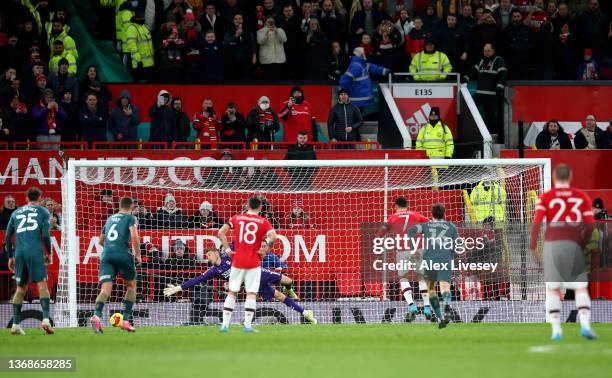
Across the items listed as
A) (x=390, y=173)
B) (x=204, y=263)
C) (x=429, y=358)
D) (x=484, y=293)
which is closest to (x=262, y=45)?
(x=390, y=173)

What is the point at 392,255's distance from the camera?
18.9m

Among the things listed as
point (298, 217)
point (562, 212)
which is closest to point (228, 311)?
point (562, 212)

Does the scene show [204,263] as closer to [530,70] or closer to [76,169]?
[76,169]

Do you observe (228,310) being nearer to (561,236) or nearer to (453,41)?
(561,236)

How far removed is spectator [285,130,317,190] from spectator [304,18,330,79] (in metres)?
2.99

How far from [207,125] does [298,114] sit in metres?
1.89

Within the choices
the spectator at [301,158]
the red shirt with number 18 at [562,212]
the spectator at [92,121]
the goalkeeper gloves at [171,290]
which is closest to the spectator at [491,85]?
the spectator at [301,158]

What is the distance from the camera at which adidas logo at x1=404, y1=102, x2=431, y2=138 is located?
2534 centimetres

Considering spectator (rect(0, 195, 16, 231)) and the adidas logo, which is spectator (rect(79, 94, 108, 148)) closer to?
spectator (rect(0, 195, 16, 231))

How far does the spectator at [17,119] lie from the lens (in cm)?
2262

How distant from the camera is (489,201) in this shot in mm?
20312

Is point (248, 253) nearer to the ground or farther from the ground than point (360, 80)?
nearer to the ground

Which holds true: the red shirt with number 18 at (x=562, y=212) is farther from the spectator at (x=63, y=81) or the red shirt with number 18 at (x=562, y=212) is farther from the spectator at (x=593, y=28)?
the spectator at (x=593, y=28)

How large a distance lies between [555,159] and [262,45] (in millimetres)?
6535
